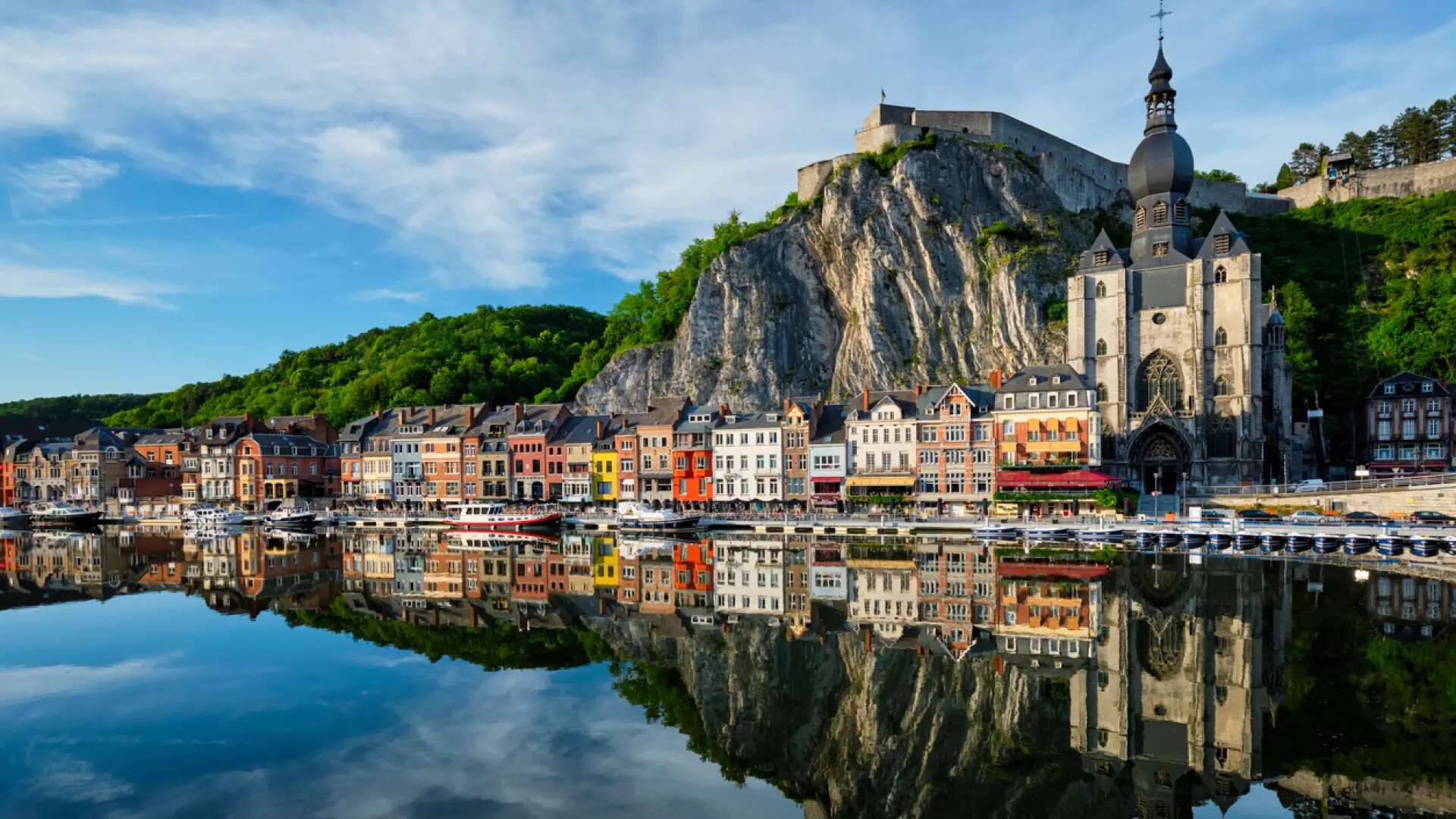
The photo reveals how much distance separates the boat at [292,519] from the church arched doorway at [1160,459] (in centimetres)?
5054

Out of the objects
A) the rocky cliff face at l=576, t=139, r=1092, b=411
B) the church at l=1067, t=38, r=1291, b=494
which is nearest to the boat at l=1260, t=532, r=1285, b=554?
the church at l=1067, t=38, r=1291, b=494

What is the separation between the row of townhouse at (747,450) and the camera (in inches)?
2014

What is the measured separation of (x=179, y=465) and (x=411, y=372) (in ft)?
67.0

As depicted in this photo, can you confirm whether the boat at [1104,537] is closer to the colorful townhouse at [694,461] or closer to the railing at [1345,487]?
the railing at [1345,487]

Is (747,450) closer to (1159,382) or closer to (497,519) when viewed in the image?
(497,519)

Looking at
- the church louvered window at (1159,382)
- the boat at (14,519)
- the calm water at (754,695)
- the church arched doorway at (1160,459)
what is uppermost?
the church louvered window at (1159,382)

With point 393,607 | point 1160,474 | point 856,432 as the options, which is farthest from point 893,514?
point 393,607

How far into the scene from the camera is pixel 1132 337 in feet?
184

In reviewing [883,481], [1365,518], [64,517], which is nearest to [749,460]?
[883,481]

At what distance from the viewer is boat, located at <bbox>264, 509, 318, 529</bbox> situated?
60906 mm

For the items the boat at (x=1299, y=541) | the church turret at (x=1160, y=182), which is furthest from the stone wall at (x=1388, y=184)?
the boat at (x=1299, y=541)

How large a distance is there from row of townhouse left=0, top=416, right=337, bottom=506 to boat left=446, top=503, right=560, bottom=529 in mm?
22603

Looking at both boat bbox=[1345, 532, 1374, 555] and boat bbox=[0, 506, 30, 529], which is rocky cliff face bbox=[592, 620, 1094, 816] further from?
boat bbox=[0, 506, 30, 529]

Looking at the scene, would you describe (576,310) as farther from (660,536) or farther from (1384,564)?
(1384,564)
